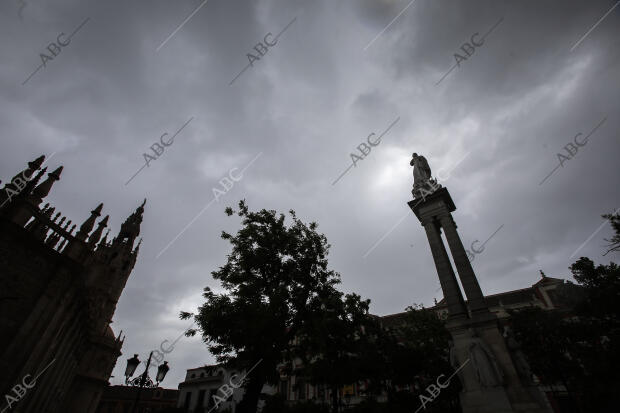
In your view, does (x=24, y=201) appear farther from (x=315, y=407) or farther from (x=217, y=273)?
(x=315, y=407)

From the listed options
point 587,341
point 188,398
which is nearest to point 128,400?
point 188,398

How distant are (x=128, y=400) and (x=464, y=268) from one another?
70.3 meters

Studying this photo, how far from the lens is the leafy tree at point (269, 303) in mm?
12484

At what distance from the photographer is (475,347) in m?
10.8

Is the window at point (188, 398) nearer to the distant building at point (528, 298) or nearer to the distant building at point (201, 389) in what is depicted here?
the distant building at point (201, 389)

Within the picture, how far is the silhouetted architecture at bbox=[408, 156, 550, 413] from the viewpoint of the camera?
383 inches

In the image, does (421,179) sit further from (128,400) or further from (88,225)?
(128,400)

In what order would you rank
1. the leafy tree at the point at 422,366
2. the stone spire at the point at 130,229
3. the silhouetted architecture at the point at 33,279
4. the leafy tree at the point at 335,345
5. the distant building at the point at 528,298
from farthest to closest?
the stone spire at the point at 130,229, the distant building at the point at 528,298, the leafy tree at the point at 422,366, the leafy tree at the point at 335,345, the silhouetted architecture at the point at 33,279

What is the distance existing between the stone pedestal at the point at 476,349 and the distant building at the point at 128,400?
55130 mm

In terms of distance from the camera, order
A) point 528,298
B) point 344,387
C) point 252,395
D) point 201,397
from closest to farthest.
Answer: point 252,395
point 344,387
point 528,298
point 201,397

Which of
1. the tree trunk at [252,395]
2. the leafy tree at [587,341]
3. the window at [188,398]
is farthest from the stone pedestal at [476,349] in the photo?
the window at [188,398]

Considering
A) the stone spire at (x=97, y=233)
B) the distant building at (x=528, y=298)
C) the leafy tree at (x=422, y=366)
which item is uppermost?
the distant building at (x=528, y=298)

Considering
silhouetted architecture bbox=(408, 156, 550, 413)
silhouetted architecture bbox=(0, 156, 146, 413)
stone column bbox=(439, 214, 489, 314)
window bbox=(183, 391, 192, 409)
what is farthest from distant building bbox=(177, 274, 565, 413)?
silhouetted architecture bbox=(0, 156, 146, 413)

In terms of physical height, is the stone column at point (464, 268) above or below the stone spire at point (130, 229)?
below
